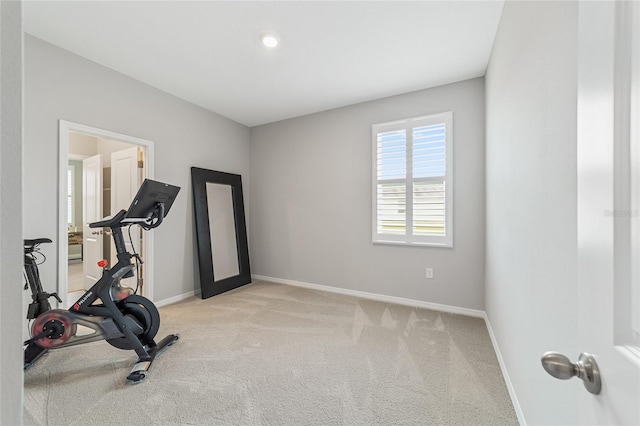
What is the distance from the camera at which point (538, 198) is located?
3.99 feet

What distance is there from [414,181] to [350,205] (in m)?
0.94

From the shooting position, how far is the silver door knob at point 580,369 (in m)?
0.47

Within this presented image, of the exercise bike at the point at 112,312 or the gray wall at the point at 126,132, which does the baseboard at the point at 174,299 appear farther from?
the exercise bike at the point at 112,312

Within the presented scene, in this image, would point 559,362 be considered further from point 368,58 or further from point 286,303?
point 286,303

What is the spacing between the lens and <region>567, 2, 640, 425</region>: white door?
0.38 m

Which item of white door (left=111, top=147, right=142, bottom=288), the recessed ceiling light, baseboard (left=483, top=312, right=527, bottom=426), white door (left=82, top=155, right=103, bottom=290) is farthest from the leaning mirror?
baseboard (left=483, top=312, right=527, bottom=426)

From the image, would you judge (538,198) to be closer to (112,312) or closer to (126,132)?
(112,312)

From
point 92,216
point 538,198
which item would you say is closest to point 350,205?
point 538,198

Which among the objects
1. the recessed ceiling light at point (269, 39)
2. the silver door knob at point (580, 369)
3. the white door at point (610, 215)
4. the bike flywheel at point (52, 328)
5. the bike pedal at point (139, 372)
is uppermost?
the recessed ceiling light at point (269, 39)

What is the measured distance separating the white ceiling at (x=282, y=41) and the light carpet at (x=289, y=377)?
2.74 metres

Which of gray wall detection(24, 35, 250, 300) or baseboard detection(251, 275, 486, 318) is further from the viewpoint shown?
baseboard detection(251, 275, 486, 318)

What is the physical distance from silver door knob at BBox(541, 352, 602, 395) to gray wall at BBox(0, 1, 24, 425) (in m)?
0.92

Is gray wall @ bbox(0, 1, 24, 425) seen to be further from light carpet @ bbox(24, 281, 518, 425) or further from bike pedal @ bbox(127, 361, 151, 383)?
bike pedal @ bbox(127, 361, 151, 383)

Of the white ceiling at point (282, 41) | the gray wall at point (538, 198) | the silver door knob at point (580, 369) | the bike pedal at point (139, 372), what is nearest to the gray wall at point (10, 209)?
the silver door knob at point (580, 369)
